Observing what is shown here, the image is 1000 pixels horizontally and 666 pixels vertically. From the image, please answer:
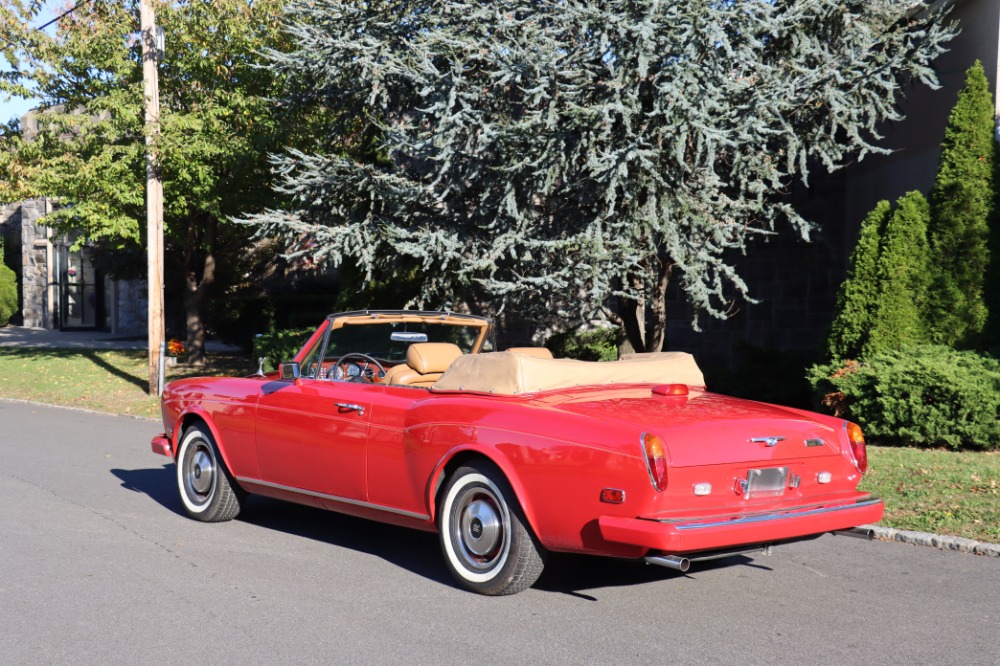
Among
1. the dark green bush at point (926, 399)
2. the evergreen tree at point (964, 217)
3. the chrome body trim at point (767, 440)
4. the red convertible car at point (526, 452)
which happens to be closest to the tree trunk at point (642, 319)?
the dark green bush at point (926, 399)

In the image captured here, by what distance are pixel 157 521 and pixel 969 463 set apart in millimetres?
7227

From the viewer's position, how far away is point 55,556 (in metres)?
6.72

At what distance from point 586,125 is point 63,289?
95.0 feet

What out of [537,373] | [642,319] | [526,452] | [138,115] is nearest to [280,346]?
[138,115]

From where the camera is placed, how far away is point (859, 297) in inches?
481

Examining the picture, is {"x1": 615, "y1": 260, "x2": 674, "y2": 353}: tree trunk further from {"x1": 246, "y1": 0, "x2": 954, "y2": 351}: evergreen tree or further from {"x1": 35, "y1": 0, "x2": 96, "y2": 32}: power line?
{"x1": 35, "y1": 0, "x2": 96, "y2": 32}: power line

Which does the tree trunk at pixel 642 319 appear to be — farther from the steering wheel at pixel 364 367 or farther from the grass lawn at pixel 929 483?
the steering wheel at pixel 364 367

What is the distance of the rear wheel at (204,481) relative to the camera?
777cm

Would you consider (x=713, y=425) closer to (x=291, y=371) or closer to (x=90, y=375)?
(x=291, y=371)

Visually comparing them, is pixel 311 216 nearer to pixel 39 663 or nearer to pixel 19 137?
pixel 19 137

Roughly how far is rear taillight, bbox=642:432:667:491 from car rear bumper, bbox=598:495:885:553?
0.19 m

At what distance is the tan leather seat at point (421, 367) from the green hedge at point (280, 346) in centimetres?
1105

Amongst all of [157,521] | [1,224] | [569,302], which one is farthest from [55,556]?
[1,224]

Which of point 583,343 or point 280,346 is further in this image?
point 280,346
